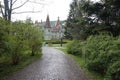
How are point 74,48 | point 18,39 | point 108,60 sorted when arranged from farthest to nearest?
point 74,48 < point 18,39 < point 108,60

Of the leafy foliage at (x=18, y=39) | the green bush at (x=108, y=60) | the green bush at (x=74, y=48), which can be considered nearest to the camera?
the green bush at (x=108, y=60)

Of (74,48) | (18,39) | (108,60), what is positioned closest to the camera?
(108,60)

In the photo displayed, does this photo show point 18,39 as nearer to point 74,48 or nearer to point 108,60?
point 108,60

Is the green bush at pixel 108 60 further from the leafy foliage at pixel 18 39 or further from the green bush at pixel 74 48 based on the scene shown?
the green bush at pixel 74 48

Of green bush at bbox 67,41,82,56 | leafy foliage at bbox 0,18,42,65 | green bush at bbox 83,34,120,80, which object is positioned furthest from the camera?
green bush at bbox 67,41,82,56

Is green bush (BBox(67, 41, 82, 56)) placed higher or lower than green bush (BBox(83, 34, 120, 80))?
lower

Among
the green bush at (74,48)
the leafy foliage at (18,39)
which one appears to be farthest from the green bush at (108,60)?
the green bush at (74,48)

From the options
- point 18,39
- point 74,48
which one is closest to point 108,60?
point 18,39

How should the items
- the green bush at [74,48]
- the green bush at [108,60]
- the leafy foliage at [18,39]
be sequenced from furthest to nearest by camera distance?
the green bush at [74,48]
the leafy foliage at [18,39]
the green bush at [108,60]

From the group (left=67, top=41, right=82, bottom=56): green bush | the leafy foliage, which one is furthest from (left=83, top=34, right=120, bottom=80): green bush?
(left=67, top=41, right=82, bottom=56): green bush

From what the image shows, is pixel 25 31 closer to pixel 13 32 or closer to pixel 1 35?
pixel 13 32

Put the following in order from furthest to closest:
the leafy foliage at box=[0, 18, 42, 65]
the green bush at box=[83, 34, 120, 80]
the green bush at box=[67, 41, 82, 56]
Answer: the green bush at box=[67, 41, 82, 56], the leafy foliage at box=[0, 18, 42, 65], the green bush at box=[83, 34, 120, 80]

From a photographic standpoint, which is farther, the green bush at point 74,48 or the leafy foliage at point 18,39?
the green bush at point 74,48

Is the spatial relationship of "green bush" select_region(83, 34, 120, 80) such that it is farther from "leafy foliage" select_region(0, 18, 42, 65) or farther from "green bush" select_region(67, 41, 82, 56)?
"green bush" select_region(67, 41, 82, 56)
